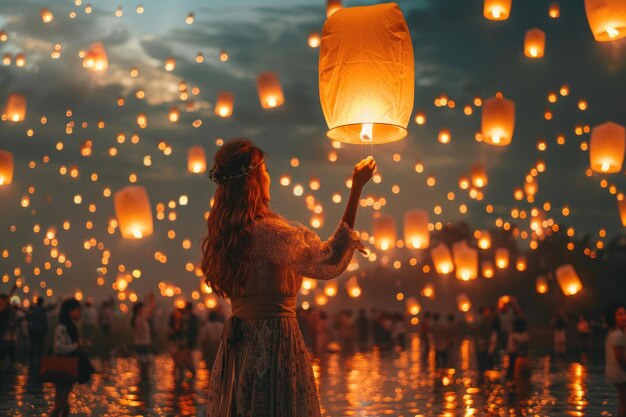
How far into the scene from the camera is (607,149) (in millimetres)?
14227

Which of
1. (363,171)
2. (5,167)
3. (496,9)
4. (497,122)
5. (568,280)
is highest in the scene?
(496,9)

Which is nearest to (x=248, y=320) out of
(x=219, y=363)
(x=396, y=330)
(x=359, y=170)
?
(x=219, y=363)

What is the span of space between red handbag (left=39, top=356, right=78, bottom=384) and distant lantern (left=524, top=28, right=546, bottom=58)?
11.4 meters

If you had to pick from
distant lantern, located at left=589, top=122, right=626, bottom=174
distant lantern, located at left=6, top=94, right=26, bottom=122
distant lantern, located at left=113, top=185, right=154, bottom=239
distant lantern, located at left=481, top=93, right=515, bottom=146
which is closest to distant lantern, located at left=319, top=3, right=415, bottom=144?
distant lantern, located at left=589, top=122, right=626, bottom=174

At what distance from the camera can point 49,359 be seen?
32.1 ft

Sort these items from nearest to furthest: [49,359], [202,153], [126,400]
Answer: [49,359]
[126,400]
[202,153]

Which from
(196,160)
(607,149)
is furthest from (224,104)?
(607,149)

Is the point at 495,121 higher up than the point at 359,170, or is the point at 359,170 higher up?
the point at 495,121

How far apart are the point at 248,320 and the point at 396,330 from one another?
3300cm

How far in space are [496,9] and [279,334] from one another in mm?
11568

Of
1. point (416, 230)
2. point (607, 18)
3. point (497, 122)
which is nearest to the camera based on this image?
point (607, 18)

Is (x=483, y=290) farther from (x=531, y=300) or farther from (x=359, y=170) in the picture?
(x=359, y=170)

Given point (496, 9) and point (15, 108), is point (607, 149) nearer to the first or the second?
point (496, 9)

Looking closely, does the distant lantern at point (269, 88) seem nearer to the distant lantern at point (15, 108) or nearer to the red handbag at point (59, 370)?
the distant lantern at point (15, 108)
